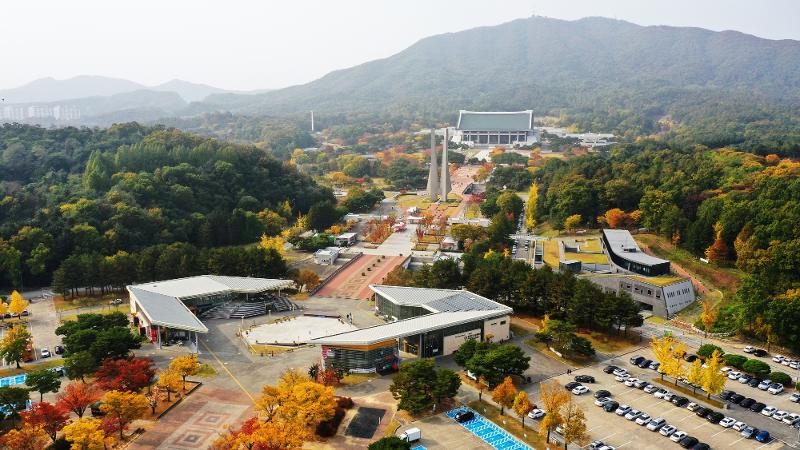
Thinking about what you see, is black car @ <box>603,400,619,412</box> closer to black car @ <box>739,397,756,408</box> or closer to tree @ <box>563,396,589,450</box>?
tree @ <box>563,396,589,450</box>

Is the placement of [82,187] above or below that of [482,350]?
above

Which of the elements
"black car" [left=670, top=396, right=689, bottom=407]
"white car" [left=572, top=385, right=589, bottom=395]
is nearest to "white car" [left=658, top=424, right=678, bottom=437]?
"black car" [left=670, top=396, right=689, bottom=407]

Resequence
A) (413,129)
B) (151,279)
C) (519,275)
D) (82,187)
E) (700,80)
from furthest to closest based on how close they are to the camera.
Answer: (700,80) → (413,129) → (82,187) → (151,279) → (519,275)

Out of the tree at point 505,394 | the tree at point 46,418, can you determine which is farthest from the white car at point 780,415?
the tree at point 46,418

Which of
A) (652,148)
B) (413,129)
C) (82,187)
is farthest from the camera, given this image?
(413,129)

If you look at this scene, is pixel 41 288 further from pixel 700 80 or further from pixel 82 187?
pixel 700 80

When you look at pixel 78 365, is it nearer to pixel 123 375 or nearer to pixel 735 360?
pixel 123 375

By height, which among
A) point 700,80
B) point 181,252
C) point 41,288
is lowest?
point 41,288

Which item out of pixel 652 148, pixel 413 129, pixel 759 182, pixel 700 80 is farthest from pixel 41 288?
pixel 700 80
